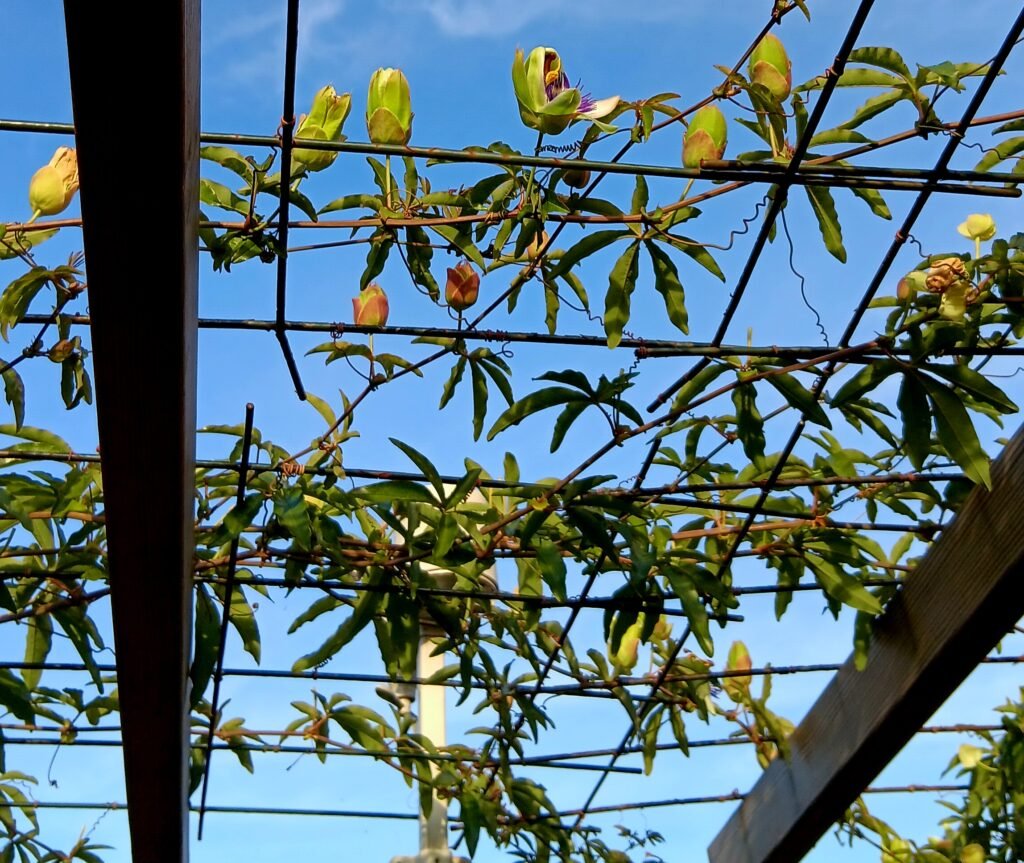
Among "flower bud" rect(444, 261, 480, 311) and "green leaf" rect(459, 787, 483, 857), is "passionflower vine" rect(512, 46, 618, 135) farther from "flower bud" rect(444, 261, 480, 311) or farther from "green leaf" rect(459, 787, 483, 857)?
"green leaf" rect(459, 787, 483, 857)

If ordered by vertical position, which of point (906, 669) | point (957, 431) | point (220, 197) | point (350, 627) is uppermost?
point (220, 197)

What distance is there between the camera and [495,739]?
7.27 ft

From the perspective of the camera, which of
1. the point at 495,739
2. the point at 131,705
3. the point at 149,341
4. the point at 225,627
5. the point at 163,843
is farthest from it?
the point at 495,739

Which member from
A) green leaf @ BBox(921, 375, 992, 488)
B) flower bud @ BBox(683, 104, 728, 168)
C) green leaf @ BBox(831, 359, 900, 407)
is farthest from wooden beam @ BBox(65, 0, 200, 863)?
green leaf @ BBox(921, 375, 992, 488)

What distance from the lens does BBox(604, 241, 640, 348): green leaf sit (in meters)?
1.46

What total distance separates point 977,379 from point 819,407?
0.62ft

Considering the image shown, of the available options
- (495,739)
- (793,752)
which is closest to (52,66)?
(495,739)

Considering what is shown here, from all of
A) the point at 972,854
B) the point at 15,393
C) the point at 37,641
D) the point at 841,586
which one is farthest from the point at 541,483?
the point at 972,854

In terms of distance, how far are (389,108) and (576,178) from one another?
0.22 metres

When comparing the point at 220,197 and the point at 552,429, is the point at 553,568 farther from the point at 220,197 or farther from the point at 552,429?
the point at 220,197

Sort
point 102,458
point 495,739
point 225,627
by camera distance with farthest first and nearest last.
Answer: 1. point 495,739
2. point 225,627
3. point 102,458

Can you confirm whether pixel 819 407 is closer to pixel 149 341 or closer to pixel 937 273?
pixel 937 273

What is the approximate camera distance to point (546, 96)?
1.30m

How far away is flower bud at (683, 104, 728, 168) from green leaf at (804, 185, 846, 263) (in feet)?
0.45
